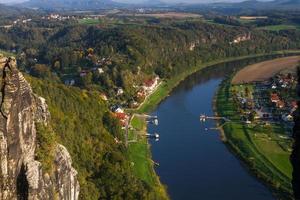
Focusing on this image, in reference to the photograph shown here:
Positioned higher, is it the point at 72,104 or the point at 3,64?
the point at 3,64

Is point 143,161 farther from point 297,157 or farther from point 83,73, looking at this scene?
point 83,73

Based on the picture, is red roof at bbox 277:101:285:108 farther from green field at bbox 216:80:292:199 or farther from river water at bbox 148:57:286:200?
river water at bbox 148:57:286:200

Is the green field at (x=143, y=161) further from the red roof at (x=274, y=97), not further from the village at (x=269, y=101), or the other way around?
the red roof at (x=274, y=97)

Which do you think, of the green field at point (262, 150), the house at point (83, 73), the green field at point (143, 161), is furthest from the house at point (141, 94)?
the green field at point (143, 161)

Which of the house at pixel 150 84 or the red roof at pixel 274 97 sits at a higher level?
the red roof at pixel 274 97

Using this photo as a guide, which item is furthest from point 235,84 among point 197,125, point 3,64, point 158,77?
point 3,64

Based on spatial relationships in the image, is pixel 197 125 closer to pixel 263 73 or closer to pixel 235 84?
pixel 235 84
